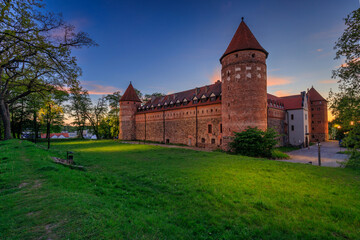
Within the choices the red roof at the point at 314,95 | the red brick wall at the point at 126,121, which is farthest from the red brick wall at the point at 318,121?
the red brick wall at the point at 126,121

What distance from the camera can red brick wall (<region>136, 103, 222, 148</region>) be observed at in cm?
2605

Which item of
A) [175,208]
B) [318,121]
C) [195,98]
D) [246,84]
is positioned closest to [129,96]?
[195,98]

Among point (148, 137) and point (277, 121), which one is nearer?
point (277, 121)

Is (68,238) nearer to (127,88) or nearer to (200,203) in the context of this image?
(200,203)

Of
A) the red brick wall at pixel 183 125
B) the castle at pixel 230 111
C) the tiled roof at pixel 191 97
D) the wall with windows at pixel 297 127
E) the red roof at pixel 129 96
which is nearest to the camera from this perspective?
the castle at pixel 230 111

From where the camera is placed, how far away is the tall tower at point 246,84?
762 inches

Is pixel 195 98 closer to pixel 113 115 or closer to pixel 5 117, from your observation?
pixel 5 117

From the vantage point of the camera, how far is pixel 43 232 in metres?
2.54

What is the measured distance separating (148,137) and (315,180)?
34198 millimetres

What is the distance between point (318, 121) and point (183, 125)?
125ft

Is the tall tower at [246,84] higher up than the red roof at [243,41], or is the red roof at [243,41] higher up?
the red roof at [243,41]

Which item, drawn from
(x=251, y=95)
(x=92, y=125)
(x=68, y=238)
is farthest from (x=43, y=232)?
(x=92, y=125)

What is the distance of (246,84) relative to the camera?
64.0ft

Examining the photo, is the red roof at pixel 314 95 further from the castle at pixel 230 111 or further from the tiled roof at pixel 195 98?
the tiled roof at pixel 195 98
